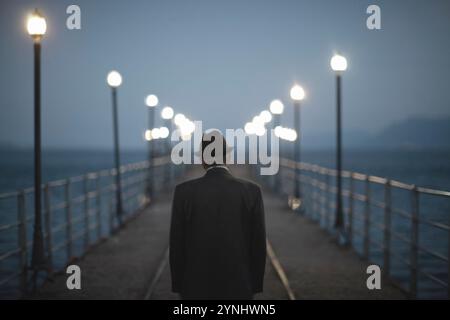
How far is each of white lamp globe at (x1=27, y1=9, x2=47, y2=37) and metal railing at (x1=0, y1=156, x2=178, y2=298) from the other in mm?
2217

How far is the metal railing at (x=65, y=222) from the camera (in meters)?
8.96

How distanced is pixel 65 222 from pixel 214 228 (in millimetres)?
8894

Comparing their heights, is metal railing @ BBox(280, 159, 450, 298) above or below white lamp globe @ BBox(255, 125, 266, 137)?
below

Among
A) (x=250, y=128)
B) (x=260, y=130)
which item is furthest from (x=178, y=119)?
(x=250, y=128)

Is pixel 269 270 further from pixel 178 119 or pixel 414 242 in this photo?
pixel 178 119

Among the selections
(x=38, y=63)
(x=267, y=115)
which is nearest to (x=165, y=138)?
(x=267, y=115)

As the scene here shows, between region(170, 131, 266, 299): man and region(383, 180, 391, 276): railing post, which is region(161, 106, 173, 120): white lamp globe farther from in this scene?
region(170, 131, 266, 299): man

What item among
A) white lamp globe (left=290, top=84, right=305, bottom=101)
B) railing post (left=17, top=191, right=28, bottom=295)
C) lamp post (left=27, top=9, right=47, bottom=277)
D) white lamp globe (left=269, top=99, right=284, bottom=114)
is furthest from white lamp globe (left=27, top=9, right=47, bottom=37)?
white lamp globe (left=269, top=99, right=284, bottom=114)

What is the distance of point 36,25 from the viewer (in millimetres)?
9953

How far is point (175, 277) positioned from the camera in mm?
Result: 4441

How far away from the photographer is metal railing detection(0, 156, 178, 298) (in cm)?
896
